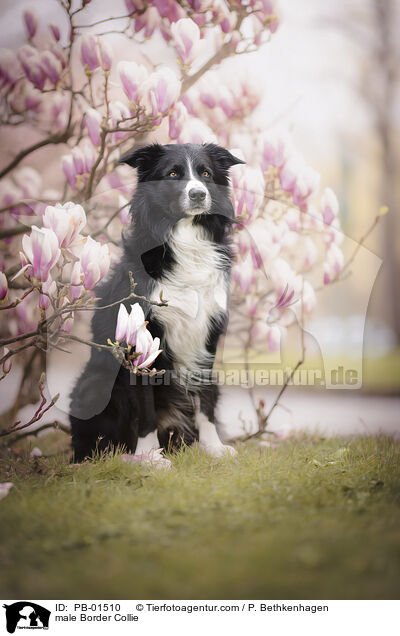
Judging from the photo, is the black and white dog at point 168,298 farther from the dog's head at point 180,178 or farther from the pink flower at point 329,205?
the pink flower at point 329,205

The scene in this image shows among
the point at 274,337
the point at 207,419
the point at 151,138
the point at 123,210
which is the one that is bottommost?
the point at 207,419

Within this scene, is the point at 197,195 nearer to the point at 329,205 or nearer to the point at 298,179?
the point at 298,179

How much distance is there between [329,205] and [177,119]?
78 centimetres

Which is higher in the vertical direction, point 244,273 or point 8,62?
point 8,62

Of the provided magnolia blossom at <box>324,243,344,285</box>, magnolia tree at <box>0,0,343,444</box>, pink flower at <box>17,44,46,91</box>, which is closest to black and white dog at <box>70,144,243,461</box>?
magnolia tree at <box>0,0,343,444</box>

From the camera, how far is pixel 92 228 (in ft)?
7.03

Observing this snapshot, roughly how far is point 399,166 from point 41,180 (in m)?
1.81

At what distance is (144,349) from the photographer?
170 centimetres

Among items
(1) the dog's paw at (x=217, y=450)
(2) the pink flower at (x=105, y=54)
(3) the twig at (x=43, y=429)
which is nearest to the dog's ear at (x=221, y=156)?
(2) the pink flower at (x=105, y=54)

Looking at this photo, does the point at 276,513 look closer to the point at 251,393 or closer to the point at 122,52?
the point at 251,393

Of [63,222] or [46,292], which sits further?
[46,292]
